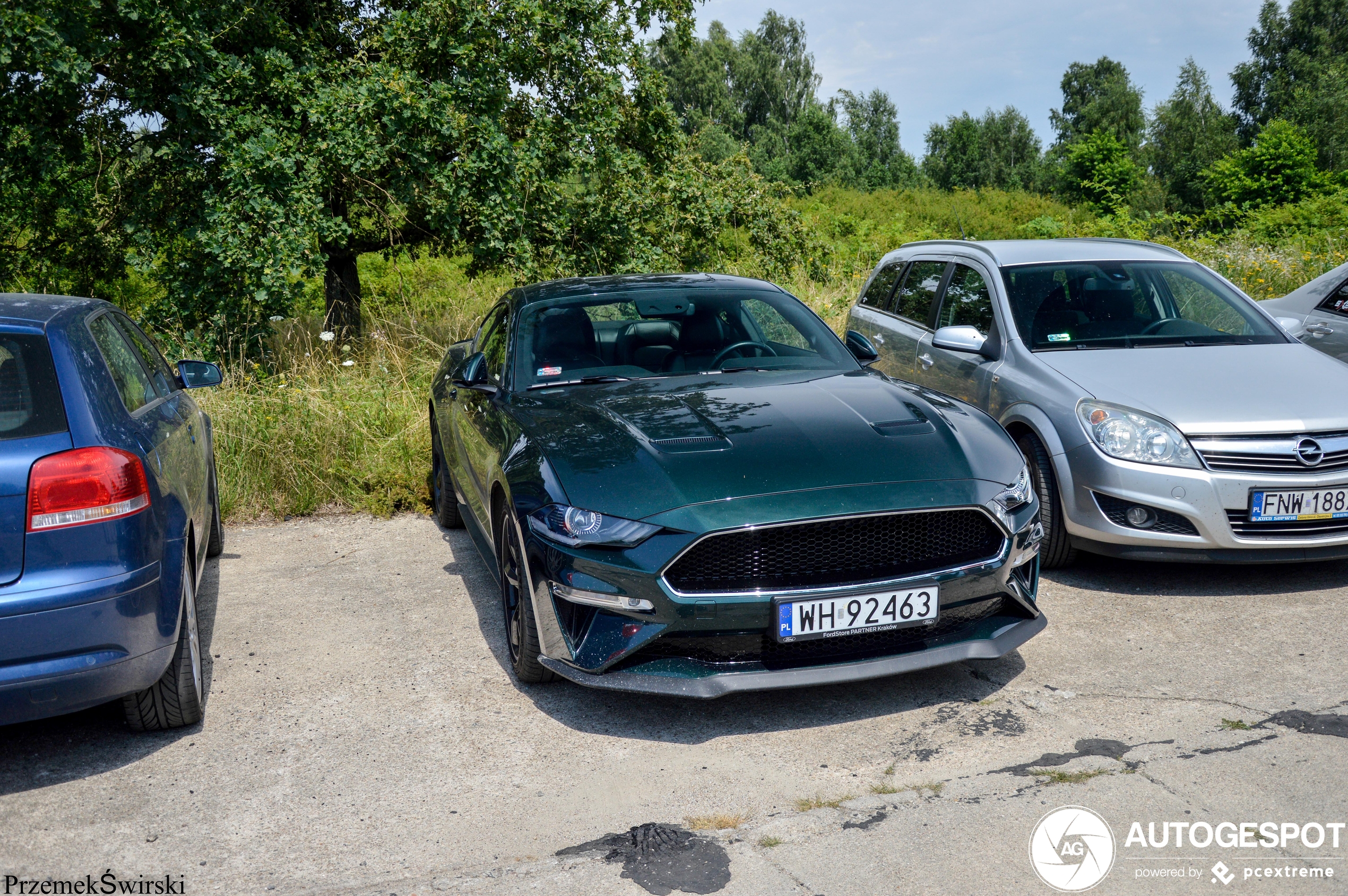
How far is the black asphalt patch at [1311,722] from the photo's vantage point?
347cm

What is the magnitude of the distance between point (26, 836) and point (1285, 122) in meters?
54.5

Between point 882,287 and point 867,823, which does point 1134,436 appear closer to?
point 867,823

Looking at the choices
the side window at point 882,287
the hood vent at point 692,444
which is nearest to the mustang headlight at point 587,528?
the hood vent at point 692,444

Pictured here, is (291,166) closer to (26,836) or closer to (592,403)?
(592,403)

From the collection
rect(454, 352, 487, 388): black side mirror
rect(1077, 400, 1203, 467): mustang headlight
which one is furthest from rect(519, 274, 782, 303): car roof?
rect(1077, 400, 1203, 467): mustang headlight

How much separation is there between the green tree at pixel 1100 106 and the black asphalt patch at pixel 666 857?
255ft

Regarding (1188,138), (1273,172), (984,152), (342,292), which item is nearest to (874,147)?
(984,152)

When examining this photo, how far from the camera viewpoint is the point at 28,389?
3291 mm

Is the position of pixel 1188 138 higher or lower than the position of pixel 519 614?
higher

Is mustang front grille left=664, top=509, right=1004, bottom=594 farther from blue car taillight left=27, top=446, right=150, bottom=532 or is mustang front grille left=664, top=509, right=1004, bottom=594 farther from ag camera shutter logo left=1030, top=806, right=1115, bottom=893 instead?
blue car taillight left=27, top=446, right=150, bottom=532

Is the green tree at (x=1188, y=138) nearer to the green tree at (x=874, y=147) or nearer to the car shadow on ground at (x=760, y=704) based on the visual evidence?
the green tree at (x=874, y=147)

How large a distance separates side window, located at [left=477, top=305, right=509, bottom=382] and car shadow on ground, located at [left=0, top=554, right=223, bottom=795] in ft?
6.50

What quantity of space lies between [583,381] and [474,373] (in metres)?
0.61

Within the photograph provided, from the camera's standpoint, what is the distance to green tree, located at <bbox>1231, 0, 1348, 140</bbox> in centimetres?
6147
